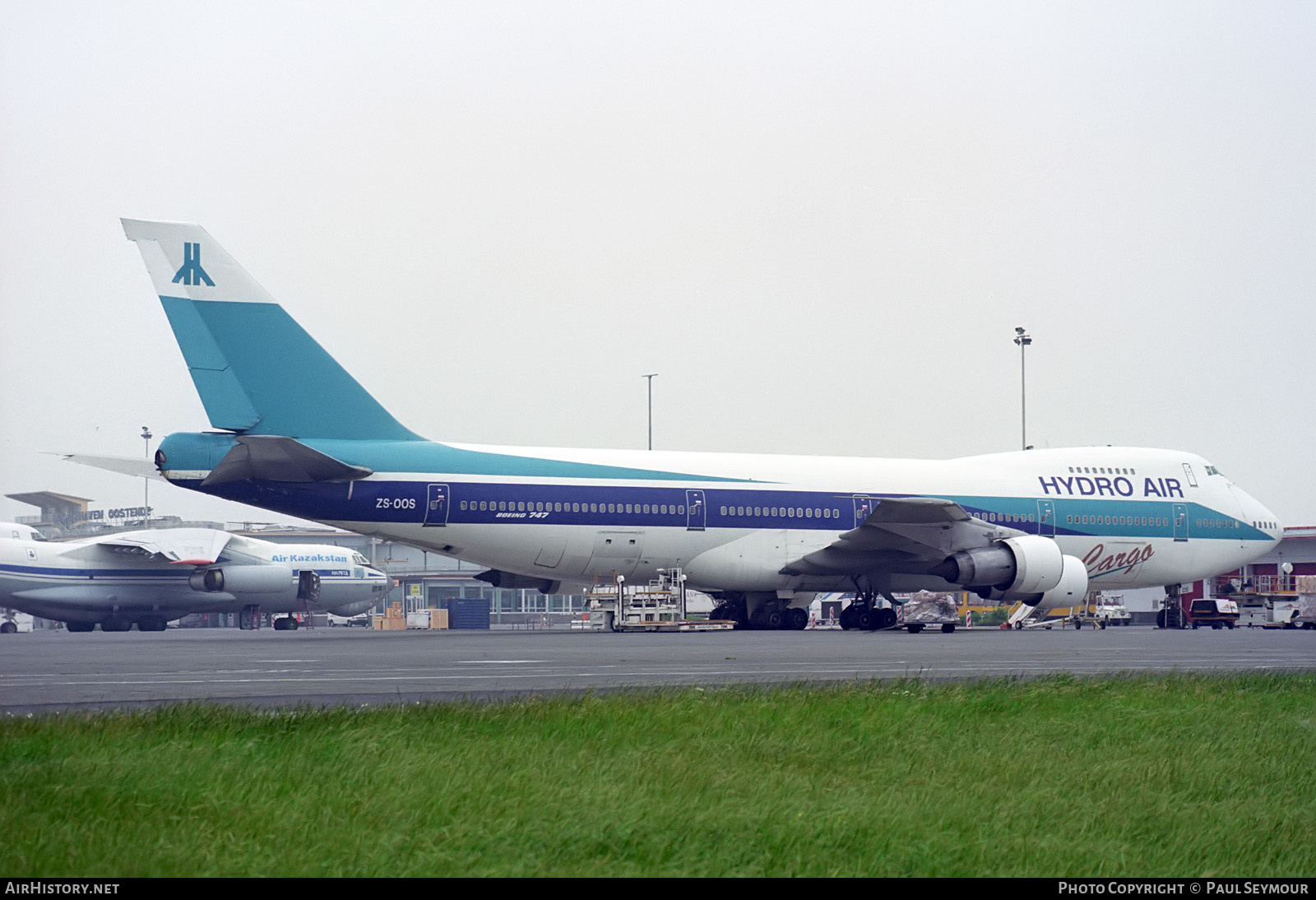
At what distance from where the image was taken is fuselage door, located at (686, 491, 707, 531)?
101 feet

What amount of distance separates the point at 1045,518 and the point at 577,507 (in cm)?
1305

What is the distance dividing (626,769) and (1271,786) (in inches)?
140

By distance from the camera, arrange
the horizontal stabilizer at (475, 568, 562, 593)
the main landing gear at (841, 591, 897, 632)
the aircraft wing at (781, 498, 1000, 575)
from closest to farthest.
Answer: the aircraft wing at (781, 498, 1000, 575) → the horizontal stabilizer at (475, 568, 562, 593) → the main landing gear at (841, 591, 897, 632)

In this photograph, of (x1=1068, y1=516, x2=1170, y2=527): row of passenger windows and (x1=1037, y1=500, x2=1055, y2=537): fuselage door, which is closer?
(x1=1037, y1=500, x2=1055, y2=537): fuselage door

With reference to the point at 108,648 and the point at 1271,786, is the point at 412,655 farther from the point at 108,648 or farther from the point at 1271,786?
the point at 1271,786

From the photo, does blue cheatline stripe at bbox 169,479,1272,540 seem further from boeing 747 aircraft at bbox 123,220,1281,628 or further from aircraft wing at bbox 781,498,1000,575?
aircraft wing at bbox 781,498,1000,575

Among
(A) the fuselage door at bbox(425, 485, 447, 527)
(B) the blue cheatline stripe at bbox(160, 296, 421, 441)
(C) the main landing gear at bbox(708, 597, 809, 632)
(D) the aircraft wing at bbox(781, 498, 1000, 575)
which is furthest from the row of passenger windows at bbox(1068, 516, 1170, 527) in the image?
(B) the blue cheatline stripe at bbox(160, 296, 421, 441)

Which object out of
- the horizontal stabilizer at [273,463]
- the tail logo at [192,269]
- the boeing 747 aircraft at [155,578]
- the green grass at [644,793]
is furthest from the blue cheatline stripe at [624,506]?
the boeing 747 aircraft at [155,578]

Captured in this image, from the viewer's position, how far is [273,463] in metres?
25.5

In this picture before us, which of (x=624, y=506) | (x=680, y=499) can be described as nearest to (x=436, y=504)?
(x=624, y=506)

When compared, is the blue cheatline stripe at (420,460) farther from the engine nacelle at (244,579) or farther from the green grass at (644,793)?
the engine nacelle at (244,579)

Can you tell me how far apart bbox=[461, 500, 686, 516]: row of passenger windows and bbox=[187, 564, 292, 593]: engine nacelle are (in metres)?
24.1

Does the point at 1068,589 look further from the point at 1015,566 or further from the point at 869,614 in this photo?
the point at 869,614

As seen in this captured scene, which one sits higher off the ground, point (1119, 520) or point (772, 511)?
point (772, 511)
